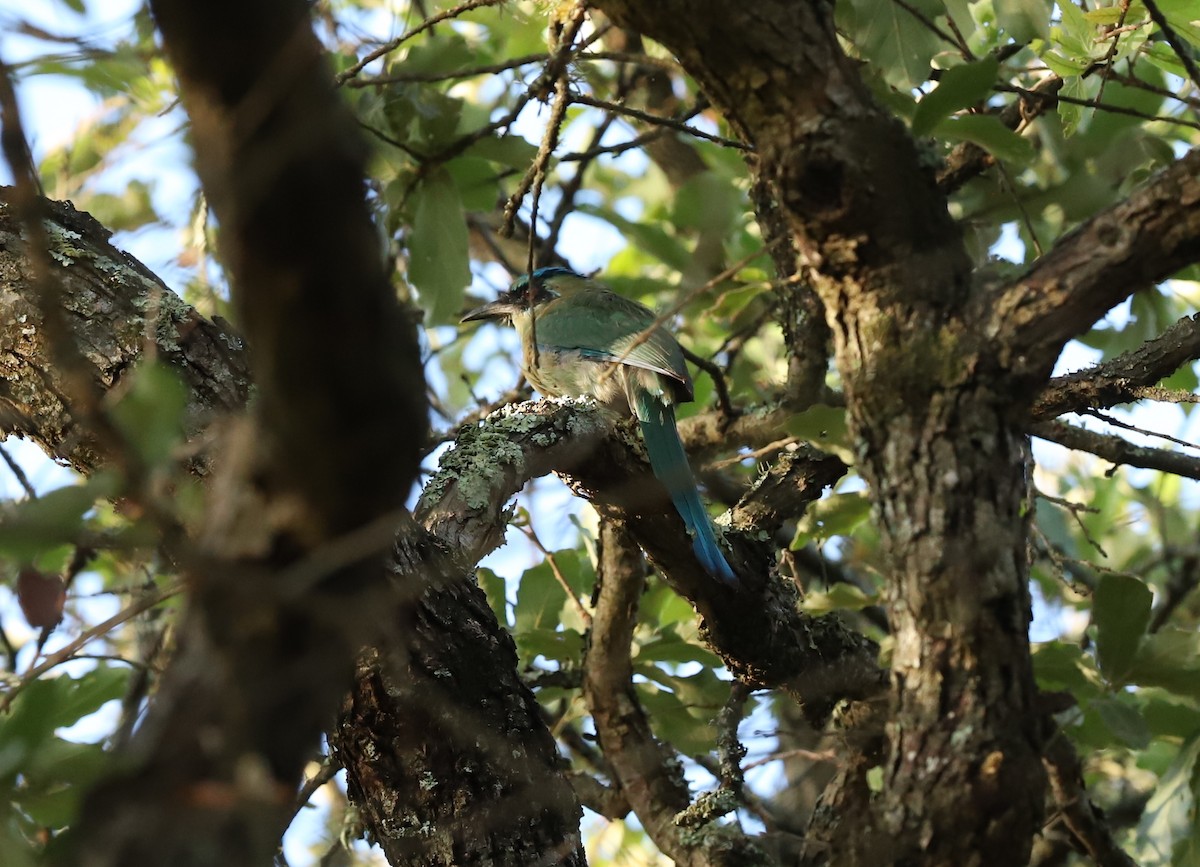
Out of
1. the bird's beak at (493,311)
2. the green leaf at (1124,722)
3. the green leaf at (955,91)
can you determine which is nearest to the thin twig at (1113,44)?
the green leaf at (955,91)

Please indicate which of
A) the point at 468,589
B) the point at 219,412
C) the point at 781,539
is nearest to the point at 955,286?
the point at 468,589

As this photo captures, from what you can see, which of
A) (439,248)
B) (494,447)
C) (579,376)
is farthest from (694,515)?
(579,376)

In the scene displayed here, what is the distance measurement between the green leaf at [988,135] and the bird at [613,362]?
0.94 m

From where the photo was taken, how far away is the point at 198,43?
99 centimetres

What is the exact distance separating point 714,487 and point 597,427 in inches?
12.5

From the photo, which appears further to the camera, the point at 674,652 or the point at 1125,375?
the point at 674,652

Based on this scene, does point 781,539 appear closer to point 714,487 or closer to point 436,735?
point 714,487

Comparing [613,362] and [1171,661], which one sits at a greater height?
[613,362]

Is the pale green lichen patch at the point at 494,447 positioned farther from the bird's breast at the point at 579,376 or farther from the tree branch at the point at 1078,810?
the bird's breast at the point at 579,376

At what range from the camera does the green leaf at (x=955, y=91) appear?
1742 mm

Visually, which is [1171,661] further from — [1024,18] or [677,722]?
[1024,18]

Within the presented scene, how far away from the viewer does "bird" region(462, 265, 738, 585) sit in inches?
102

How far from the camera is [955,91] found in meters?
1.75

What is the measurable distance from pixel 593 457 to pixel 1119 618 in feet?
3.87
